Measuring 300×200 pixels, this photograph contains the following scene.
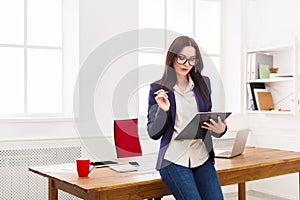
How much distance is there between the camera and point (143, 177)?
2.34 m

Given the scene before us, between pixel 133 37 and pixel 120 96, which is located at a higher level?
pixel 133 37

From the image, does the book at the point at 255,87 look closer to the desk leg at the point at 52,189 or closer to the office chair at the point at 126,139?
the office chair at the point at 126,139

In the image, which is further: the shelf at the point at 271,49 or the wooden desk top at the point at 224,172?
the shelf at the point at 271,49

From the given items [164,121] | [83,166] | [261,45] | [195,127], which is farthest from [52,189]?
[261,45]

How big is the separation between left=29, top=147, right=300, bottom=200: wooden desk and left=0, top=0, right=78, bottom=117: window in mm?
1329

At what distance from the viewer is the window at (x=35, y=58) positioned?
3.76m

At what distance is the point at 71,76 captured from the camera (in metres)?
3.88

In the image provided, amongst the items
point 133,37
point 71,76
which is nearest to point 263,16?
point 133,37

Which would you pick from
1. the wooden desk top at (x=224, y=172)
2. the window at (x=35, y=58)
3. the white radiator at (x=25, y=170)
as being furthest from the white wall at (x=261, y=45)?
the white radiator at (x=25, y=170)

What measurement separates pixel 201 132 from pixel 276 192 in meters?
2.48

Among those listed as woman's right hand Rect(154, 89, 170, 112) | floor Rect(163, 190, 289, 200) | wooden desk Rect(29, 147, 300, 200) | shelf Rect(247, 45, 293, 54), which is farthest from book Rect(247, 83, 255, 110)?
woman's right hand Rect(154, 89, 170, 112)

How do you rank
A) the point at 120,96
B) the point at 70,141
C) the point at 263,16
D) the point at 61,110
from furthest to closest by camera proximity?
1. the point at 263,16
2. the point at 61,110
3. the point at 70,141
4. the point at 120,96

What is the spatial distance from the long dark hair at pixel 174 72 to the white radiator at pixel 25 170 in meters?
1.66

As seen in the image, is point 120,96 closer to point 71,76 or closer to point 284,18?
point 71,76
